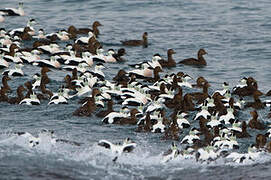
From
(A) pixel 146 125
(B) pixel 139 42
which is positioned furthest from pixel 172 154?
(B) pixel 139 42

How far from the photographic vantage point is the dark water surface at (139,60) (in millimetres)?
15484

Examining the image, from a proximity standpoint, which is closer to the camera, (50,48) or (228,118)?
(228,118)

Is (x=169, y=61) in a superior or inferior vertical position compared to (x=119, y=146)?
superior

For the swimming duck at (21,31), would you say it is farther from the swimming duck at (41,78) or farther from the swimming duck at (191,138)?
the swimming duck at (191,138)

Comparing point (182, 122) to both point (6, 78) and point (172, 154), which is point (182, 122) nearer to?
point (172, 154)

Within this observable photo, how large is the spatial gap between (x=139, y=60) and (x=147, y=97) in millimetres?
5647

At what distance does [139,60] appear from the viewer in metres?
A: 26.2

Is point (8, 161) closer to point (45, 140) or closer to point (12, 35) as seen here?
point (45, 140)

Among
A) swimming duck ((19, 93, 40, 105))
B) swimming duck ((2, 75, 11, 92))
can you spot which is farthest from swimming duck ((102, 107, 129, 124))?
swimming duck ((2, 75, 11, 92))

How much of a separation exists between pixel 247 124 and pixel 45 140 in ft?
15.3

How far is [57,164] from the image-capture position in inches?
611

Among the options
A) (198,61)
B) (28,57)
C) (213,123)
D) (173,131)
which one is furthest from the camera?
(198,61)

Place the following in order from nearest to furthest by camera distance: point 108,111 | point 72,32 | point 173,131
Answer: point 173,131, point 108,111, point 72,32

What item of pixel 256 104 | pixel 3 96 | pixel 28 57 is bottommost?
pixel 256 104
